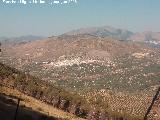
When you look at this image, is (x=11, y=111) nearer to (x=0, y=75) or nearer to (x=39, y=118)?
(x=39, y=118)

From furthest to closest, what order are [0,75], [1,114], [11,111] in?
1. [0,75]
2. [11,111]
3. [1,114]

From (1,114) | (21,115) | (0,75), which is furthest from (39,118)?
(0,75)

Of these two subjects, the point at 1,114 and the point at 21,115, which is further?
the point at 21,115

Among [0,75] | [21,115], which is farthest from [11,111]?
[0,75]

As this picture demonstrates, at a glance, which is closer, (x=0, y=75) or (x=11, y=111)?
(x=11, y=111)

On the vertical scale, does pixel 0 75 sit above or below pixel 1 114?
→ below

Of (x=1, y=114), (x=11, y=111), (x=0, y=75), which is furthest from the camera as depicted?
(x=0, y=75)

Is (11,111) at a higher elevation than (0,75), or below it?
higher

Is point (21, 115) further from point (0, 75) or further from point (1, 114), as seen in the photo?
point (0, 75)
